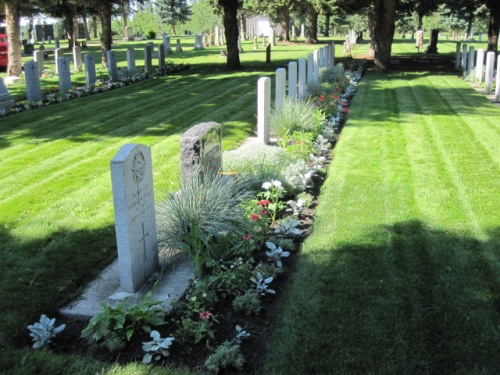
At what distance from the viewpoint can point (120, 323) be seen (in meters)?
4.06

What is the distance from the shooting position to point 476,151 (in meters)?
9.73

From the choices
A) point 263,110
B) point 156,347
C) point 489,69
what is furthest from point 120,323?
point 489,69

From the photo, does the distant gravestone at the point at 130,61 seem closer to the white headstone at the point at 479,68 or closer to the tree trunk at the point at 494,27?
the white headstone at the point at 479,68

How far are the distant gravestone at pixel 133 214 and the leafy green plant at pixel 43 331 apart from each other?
0.77 m

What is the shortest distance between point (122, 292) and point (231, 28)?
840 inches

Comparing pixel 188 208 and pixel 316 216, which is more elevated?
pixel 188 208

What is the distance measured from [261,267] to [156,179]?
3488 millimetres

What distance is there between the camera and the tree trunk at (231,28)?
78.6ft

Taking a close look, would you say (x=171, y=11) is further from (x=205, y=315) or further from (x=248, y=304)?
(x=205, y=315)

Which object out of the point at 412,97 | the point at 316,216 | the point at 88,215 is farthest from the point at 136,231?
the point at 412,97

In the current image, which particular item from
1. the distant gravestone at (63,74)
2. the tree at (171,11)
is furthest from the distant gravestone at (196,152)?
the tree at (171,11)

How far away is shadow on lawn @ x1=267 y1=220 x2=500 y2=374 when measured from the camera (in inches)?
148

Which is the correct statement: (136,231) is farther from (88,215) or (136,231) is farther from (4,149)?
(4,149)

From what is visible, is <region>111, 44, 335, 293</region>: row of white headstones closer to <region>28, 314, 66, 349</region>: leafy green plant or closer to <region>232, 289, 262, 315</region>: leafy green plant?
<region>28, 314, 66, 349</region>: leafy green plant
